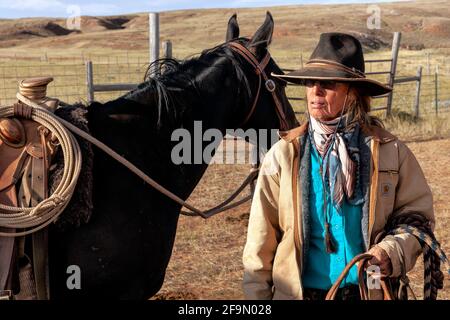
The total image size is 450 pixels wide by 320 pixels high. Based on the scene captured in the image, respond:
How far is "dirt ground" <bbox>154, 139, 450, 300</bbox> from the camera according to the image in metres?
4.88

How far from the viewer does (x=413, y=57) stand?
1298 inches

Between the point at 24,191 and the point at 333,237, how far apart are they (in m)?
1.44

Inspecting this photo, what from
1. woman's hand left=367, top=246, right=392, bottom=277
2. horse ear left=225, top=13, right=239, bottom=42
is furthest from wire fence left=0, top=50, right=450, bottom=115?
woman's hand left=367, top=246, right=392, bottom=277

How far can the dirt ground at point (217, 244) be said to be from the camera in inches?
192

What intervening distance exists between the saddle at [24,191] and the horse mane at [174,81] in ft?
2.05

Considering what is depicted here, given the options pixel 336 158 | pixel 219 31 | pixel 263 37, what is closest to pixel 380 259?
pixel 336 158

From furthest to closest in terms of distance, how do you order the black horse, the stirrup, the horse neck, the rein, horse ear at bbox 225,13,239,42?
horse ear at bbox 225,13,239,42 < the horse neck < the black horse < the stirrup < the rein

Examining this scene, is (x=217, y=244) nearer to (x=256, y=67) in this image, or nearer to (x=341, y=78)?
(x=256, y=67)

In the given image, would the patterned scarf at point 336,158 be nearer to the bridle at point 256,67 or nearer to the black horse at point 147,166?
the black horse at point 147,166

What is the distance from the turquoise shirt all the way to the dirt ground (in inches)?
99.0

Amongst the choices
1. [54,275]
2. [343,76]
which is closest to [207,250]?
[54,275]

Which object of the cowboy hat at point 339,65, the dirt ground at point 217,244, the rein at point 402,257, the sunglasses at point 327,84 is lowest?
the dirt ground at point 217,244

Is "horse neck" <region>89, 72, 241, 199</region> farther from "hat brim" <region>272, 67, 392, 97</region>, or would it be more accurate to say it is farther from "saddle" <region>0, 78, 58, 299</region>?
"hat brim" <region>272, 67, 392, 97</region>

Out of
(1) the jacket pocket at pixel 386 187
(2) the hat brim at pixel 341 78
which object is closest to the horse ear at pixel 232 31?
(2) the hat brim at pixel 341 78
